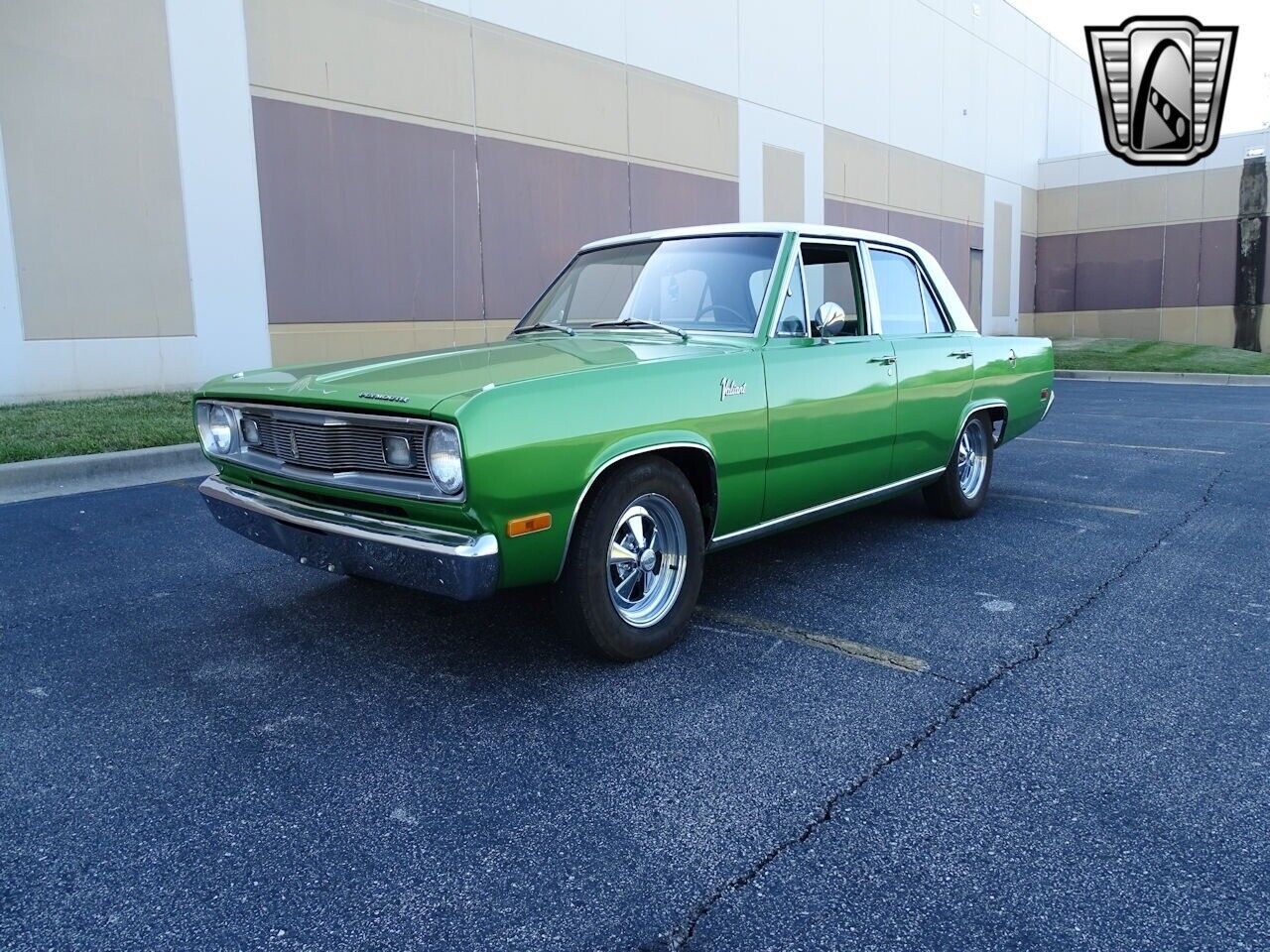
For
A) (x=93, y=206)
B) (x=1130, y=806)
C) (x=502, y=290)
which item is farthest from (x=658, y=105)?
(x=1130, y=806)

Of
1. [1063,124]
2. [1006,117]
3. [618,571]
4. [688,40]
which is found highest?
[1063,124]

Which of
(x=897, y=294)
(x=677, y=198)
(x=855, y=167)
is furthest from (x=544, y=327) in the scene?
(x=855, y=167)

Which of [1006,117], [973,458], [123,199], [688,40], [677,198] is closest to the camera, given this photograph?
[973,458]

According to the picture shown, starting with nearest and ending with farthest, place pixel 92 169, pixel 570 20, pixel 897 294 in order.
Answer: pixel 897 294
pixel 92 169
pixel 570 20

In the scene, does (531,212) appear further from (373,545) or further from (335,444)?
(373,545)

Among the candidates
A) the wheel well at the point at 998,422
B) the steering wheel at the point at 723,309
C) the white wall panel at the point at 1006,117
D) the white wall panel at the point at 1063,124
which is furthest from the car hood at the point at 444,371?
the white wall panel at the point at 1063,124

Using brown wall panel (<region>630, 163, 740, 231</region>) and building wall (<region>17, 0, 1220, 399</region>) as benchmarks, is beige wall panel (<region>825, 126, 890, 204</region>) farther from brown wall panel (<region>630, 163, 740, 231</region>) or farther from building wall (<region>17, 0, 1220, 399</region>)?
brown wall panel (<region>630, 163, 740, 231</region>)

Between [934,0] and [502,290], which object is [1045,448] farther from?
[934,0]

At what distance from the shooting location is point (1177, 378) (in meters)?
17.9

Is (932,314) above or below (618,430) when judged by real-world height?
above

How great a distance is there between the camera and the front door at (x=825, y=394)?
407cm

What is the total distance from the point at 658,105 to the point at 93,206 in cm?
927

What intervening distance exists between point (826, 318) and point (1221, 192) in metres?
26.3

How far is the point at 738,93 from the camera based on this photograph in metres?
17.8
